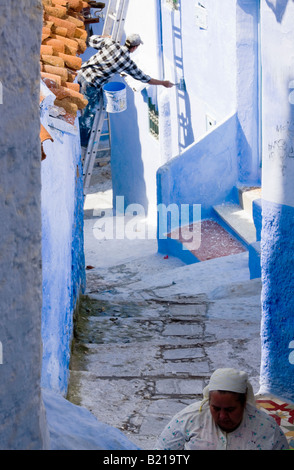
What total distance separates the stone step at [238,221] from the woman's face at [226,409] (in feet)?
20.7

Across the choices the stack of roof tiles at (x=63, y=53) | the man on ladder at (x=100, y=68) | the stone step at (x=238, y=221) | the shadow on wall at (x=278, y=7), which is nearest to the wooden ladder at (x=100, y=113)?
the man on ladder at (x=100, y=68)

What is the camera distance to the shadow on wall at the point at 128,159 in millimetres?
15484

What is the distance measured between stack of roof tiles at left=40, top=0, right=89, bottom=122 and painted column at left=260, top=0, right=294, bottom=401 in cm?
171

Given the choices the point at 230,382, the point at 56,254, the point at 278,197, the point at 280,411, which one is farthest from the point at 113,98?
the point at 230,382

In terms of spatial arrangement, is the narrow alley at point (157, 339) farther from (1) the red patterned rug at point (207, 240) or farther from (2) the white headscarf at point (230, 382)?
(2) the white headscarf at point (230, 382)

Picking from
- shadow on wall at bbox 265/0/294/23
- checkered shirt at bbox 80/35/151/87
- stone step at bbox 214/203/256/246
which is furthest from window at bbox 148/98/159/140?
shadow on wall at bbox 265/0/294/23

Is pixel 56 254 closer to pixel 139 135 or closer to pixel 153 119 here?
pixel 153 119

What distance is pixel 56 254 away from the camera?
5.23 meters

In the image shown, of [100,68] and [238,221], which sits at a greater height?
[100,68]

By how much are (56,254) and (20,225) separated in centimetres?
340

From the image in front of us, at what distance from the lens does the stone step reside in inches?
387
